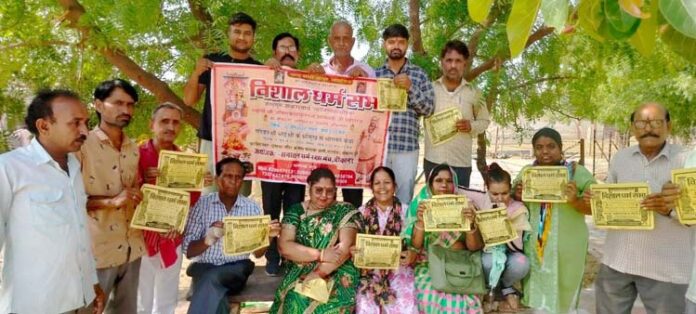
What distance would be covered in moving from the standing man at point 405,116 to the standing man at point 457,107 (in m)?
0.11

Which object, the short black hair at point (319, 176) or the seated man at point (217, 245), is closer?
the seated man at point (217, 245)

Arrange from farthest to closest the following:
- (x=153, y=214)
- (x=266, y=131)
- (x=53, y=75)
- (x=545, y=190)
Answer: (x=53, y=75)
(x=266, y=131)
(x=545, y=190)
(x=153, y=214)

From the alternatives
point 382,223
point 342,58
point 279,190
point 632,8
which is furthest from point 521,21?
point 279,190

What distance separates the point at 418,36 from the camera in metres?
5.41

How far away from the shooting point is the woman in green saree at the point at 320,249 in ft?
11.9

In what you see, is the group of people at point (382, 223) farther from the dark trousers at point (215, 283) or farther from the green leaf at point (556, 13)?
the green leaf at point (556, 13)

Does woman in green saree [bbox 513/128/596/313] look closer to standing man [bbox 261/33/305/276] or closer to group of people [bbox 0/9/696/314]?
group of people [bbox 0/9/696/314]

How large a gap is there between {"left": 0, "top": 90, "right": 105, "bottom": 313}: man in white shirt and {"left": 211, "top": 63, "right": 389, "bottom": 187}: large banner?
168 centimetres

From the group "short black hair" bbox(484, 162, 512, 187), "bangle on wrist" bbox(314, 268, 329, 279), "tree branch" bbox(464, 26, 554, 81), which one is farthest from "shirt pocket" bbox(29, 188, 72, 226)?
"tree branch" bbox(464, 26, 554, 81)

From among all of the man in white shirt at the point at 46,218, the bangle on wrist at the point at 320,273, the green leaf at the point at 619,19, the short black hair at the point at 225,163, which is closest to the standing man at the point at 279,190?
the short black hair at the point at 225,163

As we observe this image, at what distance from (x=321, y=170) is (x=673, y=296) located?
2.47 m

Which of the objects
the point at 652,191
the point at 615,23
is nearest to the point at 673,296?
the point at 652,191

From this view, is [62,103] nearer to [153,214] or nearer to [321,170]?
[153,214]

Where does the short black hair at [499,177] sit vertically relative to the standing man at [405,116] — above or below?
below
